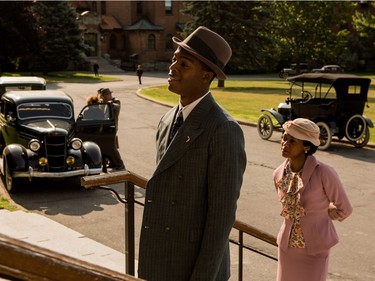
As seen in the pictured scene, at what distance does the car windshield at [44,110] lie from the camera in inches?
465

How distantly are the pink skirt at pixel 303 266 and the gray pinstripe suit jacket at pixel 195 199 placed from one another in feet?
5.66

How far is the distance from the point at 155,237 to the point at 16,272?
173 centimetres

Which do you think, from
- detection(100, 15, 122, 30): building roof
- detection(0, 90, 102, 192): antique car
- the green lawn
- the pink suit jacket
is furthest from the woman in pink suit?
detection(100, 15, 122, 30): building roof

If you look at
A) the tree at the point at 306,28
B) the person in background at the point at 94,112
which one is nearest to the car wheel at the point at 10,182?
the person in background at the point at 94,112

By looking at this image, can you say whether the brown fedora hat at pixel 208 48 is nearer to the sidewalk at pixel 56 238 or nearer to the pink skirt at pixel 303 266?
the pink skirt at pixel 303 266

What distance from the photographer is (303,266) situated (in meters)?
4.29

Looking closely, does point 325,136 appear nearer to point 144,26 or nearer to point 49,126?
point 49,126

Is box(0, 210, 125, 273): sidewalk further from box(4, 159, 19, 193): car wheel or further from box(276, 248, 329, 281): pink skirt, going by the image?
box(276, 248, 329, 281): pink skirt

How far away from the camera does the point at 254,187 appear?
1144cm

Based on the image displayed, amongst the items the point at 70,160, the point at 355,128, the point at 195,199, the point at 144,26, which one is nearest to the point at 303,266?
the point at 195,199

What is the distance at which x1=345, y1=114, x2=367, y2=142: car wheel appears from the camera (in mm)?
15977

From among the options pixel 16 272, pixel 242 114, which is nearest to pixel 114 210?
pixel 16 272

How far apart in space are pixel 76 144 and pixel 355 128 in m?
9.17

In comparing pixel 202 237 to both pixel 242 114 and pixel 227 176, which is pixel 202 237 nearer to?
Answer: pixel 227 176
